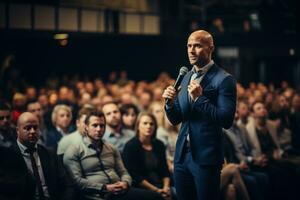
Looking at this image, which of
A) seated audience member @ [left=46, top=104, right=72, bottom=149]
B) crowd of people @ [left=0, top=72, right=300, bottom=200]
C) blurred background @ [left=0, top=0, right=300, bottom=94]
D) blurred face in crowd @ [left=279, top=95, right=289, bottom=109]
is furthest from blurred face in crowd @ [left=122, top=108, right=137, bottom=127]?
blurred background @ [left=0, top=0, right=300, bottom=94]

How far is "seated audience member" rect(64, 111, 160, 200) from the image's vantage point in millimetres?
6184

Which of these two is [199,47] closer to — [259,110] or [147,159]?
[147,159]

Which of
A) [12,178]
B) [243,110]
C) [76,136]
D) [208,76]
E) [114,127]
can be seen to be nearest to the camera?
[208,76]

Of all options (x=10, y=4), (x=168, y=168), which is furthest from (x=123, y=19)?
(x=168, y=168)

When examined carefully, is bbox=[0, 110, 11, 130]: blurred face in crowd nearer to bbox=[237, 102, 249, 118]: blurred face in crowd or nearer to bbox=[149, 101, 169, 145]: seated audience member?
bbox=[149, 101, 169, 145]: seated audience member

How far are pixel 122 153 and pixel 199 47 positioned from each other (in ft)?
9.34

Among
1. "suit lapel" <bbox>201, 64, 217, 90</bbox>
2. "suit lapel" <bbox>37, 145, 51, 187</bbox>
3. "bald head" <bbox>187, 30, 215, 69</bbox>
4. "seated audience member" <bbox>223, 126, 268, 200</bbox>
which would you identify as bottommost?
"seated audience member" <bbox>223, 126, 268, 200</bbox>

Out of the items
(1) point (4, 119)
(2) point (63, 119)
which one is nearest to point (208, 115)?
(1) point (4, 119)

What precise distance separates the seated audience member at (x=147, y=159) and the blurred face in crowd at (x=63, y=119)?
127 centimetres

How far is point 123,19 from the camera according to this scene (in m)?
19.3

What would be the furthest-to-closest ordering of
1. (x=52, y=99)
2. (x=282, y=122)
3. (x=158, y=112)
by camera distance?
(x=52, y=99), (x=282, y=122), (x=158, y=112)

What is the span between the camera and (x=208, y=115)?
14.3ft

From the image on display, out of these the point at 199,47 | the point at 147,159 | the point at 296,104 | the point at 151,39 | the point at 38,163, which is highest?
the point at 151,39

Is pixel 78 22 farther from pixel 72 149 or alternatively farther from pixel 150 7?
pixel 72 149
